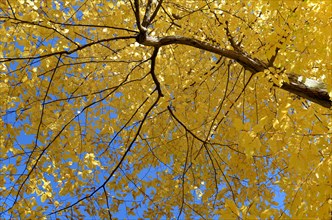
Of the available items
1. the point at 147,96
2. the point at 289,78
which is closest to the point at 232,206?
the point at 289,78

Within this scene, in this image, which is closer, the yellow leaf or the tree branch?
the yellow leaf

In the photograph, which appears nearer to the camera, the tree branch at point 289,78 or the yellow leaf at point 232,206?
the yellow leaf at point 232,206

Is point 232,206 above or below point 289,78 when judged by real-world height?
below

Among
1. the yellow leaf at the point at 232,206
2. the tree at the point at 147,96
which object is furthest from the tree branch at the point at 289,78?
the yellow leaf at the point at 232,206

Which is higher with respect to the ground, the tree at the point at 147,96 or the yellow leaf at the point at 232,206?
the tree at the point at 147,96

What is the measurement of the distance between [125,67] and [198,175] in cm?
165

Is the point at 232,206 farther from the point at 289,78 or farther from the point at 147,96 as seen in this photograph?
the point at 147,96

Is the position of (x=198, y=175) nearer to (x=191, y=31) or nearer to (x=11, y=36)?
(x=191, y=31)

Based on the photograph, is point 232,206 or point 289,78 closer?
point 232,206

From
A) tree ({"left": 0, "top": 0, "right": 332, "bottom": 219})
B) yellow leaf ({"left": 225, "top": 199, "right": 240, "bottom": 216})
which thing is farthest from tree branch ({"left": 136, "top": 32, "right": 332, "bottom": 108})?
yellow leaf ({"left": 225, "top": 199, "right": 240, "bottom": 216})

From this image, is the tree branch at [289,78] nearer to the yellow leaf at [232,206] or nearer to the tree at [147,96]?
the tree at [147,96]

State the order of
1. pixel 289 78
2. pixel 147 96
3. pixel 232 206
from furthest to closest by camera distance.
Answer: pixel 147 96 → pixel 289 78 → pixel 232 206

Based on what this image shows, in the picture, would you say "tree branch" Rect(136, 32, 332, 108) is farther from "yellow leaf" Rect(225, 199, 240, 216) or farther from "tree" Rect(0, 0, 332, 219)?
"yellow leaf" Rect(225, 199, 240, 216)

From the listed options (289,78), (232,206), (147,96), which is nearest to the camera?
(232,206)
